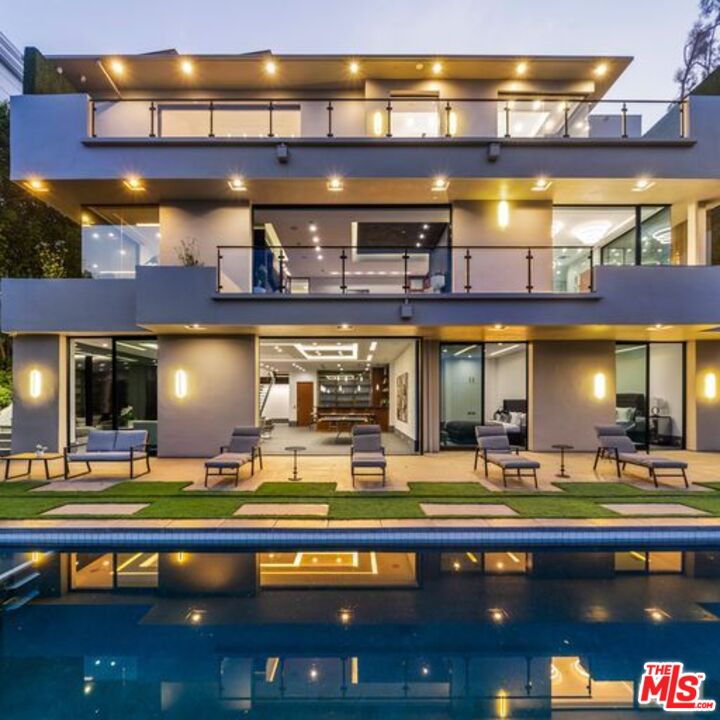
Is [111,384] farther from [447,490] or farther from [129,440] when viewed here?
[447,490]

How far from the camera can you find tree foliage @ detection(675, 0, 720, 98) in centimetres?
2834

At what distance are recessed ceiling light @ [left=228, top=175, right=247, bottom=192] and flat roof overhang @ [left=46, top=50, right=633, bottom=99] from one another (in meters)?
3.52

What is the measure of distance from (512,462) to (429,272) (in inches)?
182

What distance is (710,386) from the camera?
12.6 meters

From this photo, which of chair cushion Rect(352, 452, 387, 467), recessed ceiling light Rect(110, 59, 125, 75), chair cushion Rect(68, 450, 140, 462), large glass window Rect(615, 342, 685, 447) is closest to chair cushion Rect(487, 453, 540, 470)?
chair cushion Rect(352, 452, 387, 467)

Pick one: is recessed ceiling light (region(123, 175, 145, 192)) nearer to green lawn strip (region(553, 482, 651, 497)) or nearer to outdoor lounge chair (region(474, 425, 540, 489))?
outdoor lounge chair (region(474, 425, 540, 489))

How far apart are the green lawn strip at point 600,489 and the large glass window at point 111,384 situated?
9.44 metres

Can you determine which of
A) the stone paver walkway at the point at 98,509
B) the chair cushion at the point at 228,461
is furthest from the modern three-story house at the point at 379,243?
the stone paver walkway at the point at 98,509

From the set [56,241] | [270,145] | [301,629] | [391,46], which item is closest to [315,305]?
[270,145]

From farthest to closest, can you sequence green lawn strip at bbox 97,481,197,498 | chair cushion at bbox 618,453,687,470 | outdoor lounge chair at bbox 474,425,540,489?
1. outdoor lounge chair at bbox 474,425,540,489
2. chair cushion at bbox 618,453,687,470
3. green lawn strip at bbox 97,481,197,498

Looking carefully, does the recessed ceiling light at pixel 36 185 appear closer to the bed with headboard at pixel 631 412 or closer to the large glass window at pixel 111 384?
the large glass window at pixel 111 384

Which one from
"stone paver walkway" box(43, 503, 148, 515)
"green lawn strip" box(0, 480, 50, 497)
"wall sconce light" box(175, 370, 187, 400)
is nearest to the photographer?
"stone paver walkway" box(43, 503, 148, 515)

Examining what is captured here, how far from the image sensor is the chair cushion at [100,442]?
9.61 metres

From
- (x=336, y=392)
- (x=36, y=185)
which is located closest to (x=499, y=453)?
(x=36, y=185)
